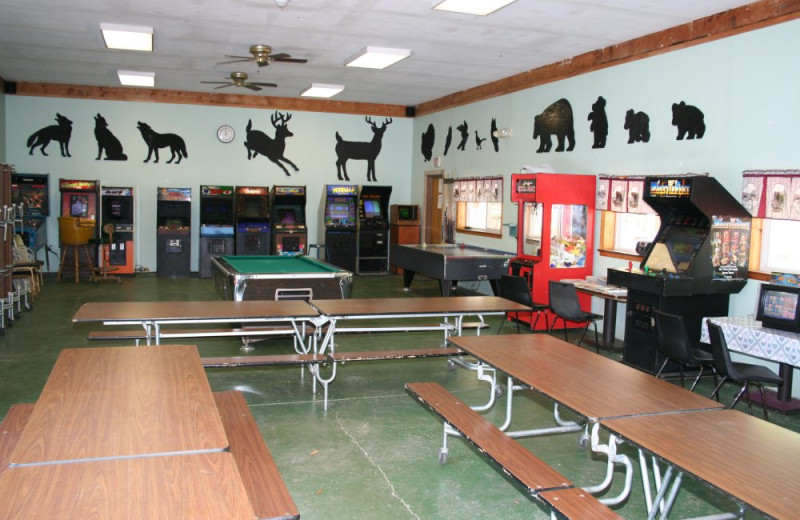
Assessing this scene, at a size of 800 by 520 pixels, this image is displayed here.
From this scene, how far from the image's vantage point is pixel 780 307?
15.8 feet

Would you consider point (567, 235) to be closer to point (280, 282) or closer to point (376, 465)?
point (280, 282)

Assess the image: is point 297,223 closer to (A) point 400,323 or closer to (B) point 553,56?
(A) point 400,323

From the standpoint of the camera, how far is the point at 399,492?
357 cm

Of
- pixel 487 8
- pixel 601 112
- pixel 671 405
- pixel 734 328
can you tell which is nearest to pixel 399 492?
pixel 671 405

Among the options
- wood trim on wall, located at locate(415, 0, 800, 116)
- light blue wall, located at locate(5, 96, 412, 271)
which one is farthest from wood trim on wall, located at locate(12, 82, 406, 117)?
wood trim on wall, located at locate(415, 0, 800, 116)

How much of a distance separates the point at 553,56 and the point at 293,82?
4.25 m

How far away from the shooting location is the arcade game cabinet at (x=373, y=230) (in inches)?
476

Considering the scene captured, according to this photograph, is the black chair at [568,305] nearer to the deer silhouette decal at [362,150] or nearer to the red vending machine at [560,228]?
the red vending machine at [560,228]

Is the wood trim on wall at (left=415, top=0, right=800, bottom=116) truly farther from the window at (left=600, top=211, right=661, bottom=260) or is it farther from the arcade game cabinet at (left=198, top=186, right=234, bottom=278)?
the arcade game cabinet at (left=198, top=186, right=234, bottom=278)

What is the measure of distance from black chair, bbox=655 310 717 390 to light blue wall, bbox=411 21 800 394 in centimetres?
105

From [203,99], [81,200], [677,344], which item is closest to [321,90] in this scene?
[203,99]

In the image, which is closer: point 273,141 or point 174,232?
point 174,232

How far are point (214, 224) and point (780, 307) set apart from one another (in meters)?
9.02

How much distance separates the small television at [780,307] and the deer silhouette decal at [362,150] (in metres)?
8.83
